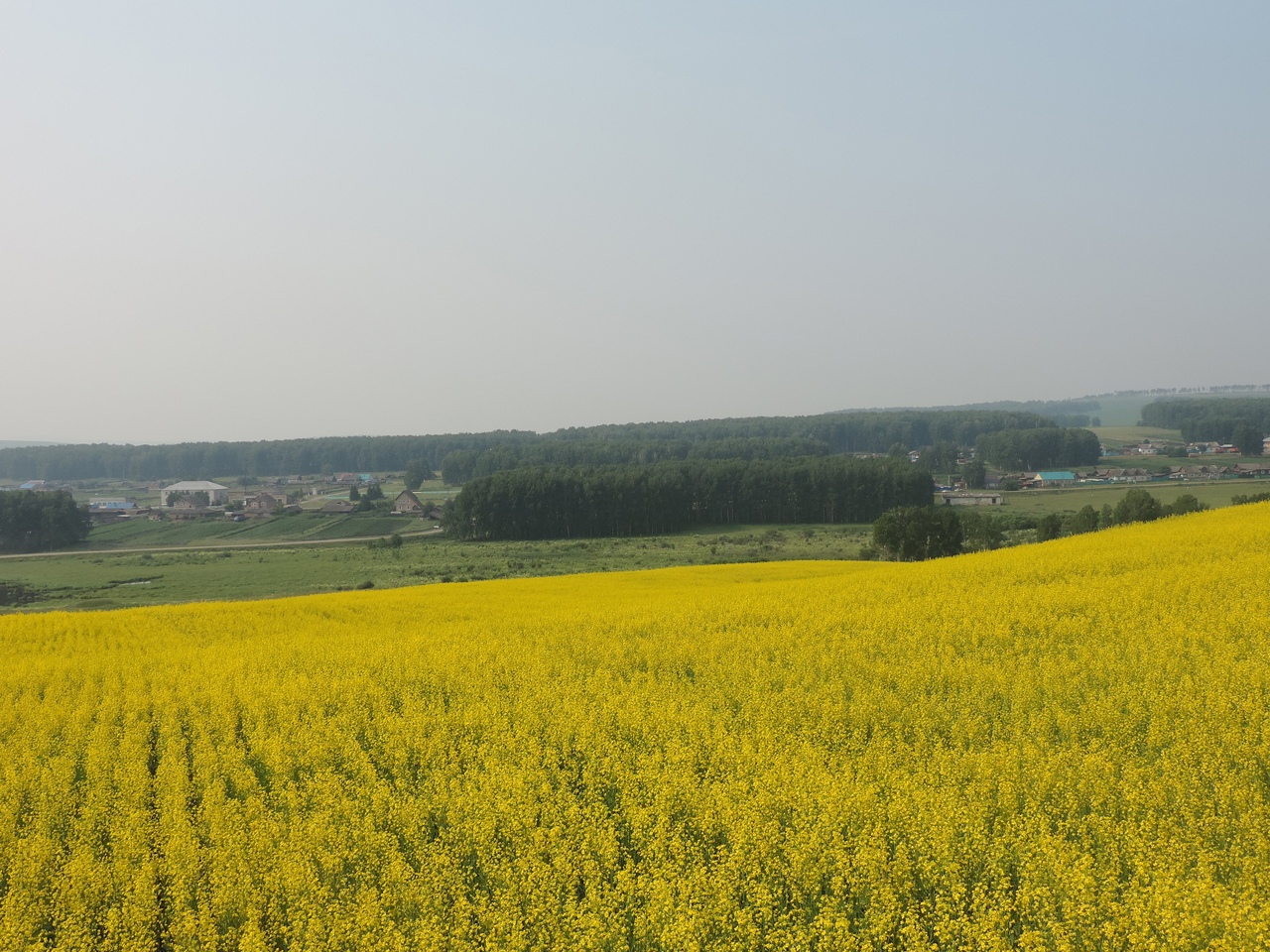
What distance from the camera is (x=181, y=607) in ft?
104

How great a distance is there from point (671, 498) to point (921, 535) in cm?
4787

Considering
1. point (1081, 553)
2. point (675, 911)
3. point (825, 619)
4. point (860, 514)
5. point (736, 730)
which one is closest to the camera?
point (675, 911)

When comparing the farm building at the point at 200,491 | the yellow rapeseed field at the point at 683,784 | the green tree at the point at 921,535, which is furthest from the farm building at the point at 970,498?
the farm building at the point at 200,491

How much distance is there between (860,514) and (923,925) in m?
97.4

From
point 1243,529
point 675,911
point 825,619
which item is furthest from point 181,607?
point 1243,529

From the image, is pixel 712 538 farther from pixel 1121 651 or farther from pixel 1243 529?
pixel 1121 651

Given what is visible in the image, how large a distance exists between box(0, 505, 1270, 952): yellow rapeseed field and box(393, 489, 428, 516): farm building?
96.5 m

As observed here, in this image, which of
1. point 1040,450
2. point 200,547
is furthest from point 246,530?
point 1040,450

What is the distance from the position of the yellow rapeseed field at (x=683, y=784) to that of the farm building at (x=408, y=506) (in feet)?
317

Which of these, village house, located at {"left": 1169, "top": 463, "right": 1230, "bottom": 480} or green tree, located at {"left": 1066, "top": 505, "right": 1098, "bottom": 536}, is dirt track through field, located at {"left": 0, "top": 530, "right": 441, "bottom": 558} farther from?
village house, located at {"left": 1169, "top": 463, "right": 1230, "bottom": 480}

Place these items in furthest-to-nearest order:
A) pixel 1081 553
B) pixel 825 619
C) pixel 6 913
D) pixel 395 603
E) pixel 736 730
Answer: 1. pixel 395 603
2. pixel 1081 553
3. pixel 825 619
4. pixel 736 730
5. pixel 6 913

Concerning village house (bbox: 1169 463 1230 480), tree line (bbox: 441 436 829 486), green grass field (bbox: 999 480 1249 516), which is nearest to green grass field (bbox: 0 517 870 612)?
green grass field (bbox: 999 480 1249 516)

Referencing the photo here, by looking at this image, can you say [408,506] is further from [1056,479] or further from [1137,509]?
[1056,479]

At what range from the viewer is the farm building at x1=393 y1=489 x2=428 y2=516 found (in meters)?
116
